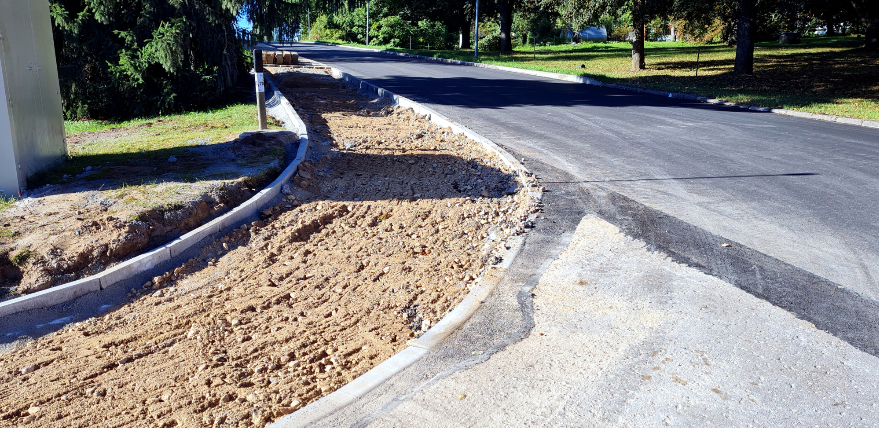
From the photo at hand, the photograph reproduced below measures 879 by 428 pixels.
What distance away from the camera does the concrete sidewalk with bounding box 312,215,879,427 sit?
3.37 metres

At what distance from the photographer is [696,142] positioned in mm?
11117

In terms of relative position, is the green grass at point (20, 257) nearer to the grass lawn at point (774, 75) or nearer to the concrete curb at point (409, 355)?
the concrete curb at point (409, 355)

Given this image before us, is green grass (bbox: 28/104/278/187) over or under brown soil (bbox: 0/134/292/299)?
over

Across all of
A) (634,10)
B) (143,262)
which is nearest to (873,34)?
(634,10)

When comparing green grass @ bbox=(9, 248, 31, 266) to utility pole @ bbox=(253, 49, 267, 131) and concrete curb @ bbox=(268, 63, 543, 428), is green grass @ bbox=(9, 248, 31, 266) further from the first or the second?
utility pole @ bbox=(253, 49, 267, 131)

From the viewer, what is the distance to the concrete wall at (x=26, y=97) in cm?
689

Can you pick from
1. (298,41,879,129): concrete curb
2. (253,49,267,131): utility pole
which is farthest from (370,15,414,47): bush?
(253,49,267,131): utility pole

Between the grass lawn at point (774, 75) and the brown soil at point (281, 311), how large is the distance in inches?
467

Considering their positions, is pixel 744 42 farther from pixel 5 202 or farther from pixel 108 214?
pixel 5 202

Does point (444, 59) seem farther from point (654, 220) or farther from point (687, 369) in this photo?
point (687, 369)

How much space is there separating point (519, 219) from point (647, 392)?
11.3ft

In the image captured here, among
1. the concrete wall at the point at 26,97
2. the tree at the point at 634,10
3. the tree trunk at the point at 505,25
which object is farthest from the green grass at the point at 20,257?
the tree trunk at the point at 505,25

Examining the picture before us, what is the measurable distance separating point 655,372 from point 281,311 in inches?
113

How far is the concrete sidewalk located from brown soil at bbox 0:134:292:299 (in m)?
3.35
